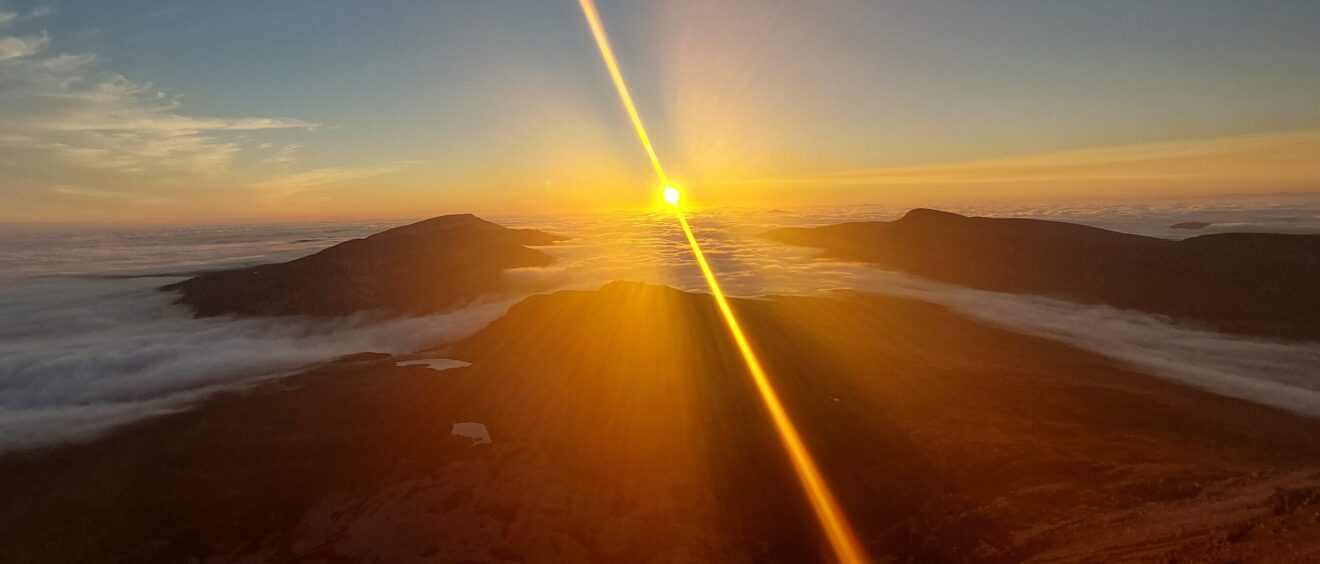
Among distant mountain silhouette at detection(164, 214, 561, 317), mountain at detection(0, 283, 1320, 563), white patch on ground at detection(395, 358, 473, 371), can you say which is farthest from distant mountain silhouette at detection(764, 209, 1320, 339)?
distant mountain silhouette at detection(164, 214, 561, 317)

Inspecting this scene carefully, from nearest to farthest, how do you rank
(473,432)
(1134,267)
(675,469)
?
(675,469)
(473,432)
(1134,267)

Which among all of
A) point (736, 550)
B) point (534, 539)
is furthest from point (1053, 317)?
point (534, 539)

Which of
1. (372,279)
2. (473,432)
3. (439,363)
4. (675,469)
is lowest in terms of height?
(675,469)

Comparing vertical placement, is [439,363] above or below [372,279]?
below

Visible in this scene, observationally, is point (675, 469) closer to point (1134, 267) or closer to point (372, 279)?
point (372, 279)

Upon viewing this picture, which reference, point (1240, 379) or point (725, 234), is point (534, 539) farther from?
point (725, 234)

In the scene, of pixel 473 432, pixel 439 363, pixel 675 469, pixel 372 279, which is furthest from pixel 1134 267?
pixel 372 279
